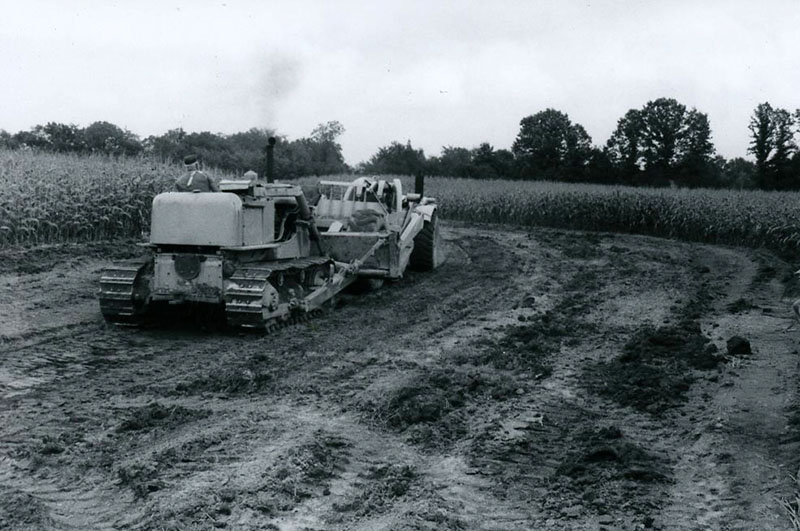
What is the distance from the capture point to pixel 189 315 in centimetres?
1130

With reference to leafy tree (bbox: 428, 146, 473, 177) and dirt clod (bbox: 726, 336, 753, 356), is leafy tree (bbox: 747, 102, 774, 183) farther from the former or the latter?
dirt clod (bbox: 726, 336, 753, 356)

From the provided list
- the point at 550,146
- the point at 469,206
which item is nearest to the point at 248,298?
the point at 469,206

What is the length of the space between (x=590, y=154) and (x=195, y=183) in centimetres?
5005

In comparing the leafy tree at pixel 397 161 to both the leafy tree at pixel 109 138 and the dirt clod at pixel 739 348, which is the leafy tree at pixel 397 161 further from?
the dirt clod at pixel 739 348

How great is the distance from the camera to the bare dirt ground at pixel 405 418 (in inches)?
199

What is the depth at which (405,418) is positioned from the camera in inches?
267

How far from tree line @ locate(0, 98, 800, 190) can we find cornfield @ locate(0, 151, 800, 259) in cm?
1104

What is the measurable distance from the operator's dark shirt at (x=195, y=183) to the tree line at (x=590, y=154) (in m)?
29.0

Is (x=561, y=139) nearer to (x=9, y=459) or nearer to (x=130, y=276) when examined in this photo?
(x=130, y=276)

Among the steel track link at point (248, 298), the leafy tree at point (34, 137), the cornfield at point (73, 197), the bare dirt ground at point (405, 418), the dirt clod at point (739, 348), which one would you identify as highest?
the leafy tree at point (34, 137)

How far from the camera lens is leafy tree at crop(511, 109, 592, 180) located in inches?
2264

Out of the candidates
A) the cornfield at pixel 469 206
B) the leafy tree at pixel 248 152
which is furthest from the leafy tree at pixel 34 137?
the cornfield at pixel 469 206

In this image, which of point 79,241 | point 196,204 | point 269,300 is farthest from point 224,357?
point 79,241

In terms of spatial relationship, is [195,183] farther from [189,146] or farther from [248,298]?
[189,146]
